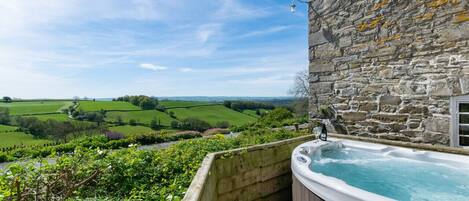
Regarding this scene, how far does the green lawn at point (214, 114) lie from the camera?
19172 mm

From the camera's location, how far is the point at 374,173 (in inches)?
118

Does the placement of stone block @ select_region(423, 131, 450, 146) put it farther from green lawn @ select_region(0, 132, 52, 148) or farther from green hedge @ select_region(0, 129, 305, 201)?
green lawn @ select_region(0, 132, 52, 148)

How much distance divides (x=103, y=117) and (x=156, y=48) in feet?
25.9

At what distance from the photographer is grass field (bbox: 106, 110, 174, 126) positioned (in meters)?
16.6

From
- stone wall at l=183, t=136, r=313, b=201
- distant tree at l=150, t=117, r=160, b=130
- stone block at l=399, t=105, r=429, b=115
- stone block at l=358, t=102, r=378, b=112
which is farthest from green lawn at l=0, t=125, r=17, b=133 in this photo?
stone block at l=399, t=105, r=429, b=115

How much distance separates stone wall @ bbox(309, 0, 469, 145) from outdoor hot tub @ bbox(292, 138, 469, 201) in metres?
0.67

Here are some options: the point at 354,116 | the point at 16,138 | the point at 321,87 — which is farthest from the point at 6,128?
the point at 354,116

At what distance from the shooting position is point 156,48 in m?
10.8

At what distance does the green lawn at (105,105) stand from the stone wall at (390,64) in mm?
16453

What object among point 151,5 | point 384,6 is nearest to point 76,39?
point 151,5

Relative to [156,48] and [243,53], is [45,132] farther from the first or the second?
[243,53]

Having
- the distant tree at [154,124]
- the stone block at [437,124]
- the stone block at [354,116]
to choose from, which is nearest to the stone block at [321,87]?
the stone block at [354,116]

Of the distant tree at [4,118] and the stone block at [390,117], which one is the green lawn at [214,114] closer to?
the distant tree at [4,118]

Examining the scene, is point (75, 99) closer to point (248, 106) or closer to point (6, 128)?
point (6, 128)
